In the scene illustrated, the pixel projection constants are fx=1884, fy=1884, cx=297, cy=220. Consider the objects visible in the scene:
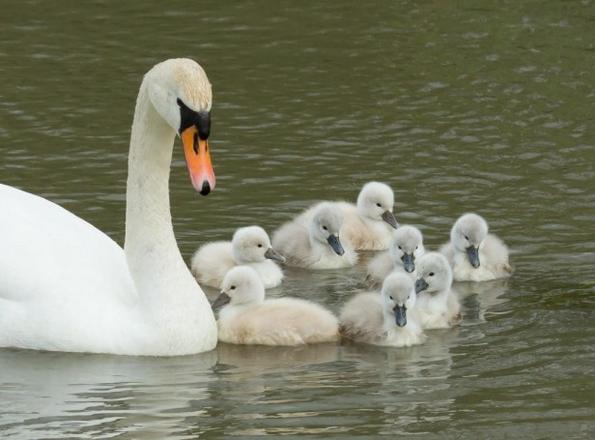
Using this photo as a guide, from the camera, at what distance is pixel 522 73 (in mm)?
17406

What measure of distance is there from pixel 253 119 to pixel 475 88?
217 centimetres

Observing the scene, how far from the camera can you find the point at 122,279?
11.3 m

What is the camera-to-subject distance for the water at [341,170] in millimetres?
10023

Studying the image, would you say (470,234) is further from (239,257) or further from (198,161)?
(198,161)

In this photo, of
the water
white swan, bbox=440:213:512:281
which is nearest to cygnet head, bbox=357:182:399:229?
the water

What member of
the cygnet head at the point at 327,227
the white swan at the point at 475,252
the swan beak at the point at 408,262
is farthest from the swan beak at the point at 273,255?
the white swan at the point at 475,252

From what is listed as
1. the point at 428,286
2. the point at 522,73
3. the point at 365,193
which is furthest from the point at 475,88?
the point at 428,286

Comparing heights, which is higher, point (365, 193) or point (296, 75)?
point (296, 75)

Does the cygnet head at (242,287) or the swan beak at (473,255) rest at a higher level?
the swan beak at (473,255)

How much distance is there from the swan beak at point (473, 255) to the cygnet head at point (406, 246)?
0.44m

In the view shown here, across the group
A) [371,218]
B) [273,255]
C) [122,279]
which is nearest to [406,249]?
[273,255]

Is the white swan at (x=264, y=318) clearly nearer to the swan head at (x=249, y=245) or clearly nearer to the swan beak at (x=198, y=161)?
the swan head at (x=249, y=245)

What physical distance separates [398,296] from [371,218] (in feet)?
8.50

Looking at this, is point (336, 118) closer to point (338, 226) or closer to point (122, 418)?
point (338, 226)
